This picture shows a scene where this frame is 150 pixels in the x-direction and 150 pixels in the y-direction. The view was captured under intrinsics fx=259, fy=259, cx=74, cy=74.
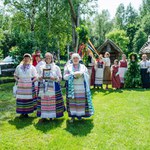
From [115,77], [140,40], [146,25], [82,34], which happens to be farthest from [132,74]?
[146,25]

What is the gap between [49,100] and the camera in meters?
6.68

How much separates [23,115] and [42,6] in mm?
19829

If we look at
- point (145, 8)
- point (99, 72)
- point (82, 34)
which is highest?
point (145, 8)

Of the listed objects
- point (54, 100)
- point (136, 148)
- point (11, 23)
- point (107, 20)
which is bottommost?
point (136, 148)

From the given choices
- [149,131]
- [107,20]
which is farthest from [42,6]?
[107,20]

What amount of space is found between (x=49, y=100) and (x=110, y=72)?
6358 millimetres

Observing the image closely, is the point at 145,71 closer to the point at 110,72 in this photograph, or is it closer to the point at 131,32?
the point at 110,72

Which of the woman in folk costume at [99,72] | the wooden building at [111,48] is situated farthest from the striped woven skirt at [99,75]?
the wooden building at [111,48]

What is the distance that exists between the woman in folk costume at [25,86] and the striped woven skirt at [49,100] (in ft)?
1.89

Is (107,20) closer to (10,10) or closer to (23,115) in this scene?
(10,10)

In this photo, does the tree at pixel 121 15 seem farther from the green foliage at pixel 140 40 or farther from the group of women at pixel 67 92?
the group of women at pixel 67 92

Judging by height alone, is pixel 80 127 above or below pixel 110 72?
below

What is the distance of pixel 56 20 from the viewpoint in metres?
26.3

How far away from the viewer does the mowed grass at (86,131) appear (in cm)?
525
